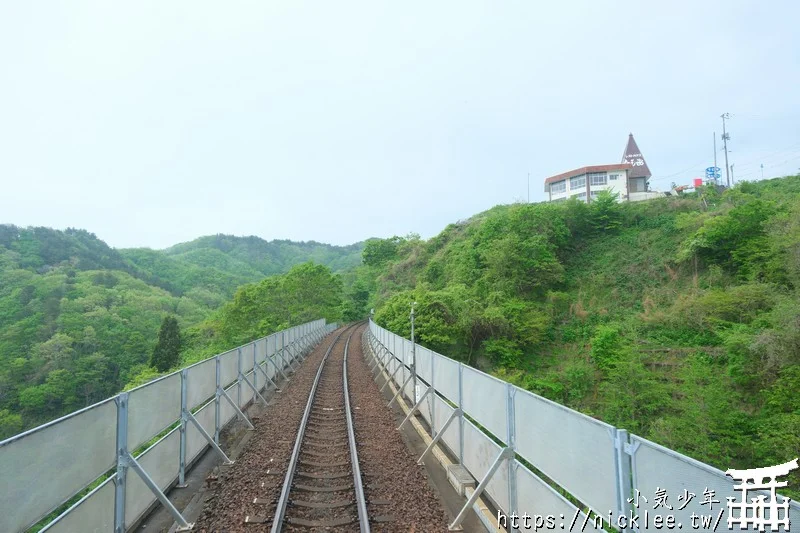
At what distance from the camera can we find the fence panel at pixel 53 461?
350 centimetres

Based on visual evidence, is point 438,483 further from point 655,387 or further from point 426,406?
point 655,387

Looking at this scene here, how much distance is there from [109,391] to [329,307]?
1526 inches

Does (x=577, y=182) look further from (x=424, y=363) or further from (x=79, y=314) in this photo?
(x=79, y=314)

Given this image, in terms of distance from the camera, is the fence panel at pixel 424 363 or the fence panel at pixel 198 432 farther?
the fence panel at pixel 424 363

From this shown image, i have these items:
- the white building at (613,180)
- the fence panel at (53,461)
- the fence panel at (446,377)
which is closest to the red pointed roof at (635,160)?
the white building at (613,180)

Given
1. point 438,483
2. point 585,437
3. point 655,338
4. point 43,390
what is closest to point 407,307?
point 655,338

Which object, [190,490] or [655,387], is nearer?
[190,490]

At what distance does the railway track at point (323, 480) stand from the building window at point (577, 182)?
1921 inches

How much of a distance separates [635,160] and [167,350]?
64.6 meters

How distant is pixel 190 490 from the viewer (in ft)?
22.8

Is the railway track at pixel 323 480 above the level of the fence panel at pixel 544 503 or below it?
below

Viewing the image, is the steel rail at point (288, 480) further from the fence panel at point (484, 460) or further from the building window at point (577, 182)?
the building window at point (577, 182)

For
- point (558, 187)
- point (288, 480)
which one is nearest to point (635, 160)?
point (558, 187)

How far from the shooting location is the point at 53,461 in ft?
13.2
